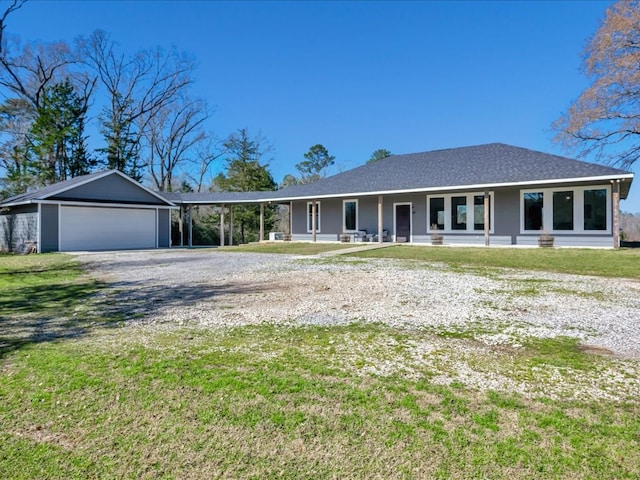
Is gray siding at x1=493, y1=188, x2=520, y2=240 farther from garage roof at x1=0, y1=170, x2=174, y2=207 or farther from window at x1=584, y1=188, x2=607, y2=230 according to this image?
garage roof at x1=0, y1=170, x2=174, y2=207

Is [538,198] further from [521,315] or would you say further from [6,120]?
[6,120]

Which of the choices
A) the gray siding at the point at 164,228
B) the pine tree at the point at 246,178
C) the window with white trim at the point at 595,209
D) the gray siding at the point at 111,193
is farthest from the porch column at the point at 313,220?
the window with white trim at the point at 595,209

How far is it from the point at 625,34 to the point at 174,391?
24.0 m

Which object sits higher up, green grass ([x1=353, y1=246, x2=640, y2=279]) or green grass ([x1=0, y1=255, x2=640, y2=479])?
green grass ([x1=353, y1=246, x2=640, y2=279])

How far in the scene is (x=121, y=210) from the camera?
21.1 metres

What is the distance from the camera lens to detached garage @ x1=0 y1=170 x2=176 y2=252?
18.6m

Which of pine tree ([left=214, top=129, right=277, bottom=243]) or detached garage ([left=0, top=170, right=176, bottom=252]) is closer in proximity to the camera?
detached garage ([left=0, top=170, right=176, bottom=252])

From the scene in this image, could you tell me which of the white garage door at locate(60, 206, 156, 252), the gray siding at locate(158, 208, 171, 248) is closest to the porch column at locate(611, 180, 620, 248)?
the gray siding at locate(158, 208, 171, 248)

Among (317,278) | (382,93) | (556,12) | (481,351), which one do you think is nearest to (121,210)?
(317,278)

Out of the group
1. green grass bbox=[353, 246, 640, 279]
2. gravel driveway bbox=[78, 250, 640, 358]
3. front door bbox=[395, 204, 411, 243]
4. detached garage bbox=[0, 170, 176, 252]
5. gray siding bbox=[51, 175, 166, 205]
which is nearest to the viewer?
gravel driveway bbox=[78, 250, 640, 358]

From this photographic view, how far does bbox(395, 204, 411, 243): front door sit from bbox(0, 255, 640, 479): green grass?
611 inches

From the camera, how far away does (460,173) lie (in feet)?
59.4

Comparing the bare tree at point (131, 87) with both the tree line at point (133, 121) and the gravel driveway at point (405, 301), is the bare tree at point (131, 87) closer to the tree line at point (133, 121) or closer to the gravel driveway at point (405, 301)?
the tree line at point (133, 121)

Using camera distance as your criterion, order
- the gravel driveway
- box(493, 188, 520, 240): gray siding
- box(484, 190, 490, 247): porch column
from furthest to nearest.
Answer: box(493, 188, 520, 240): gray siding
box(484, 190, 490, 247): porch column
the gravel driveway
